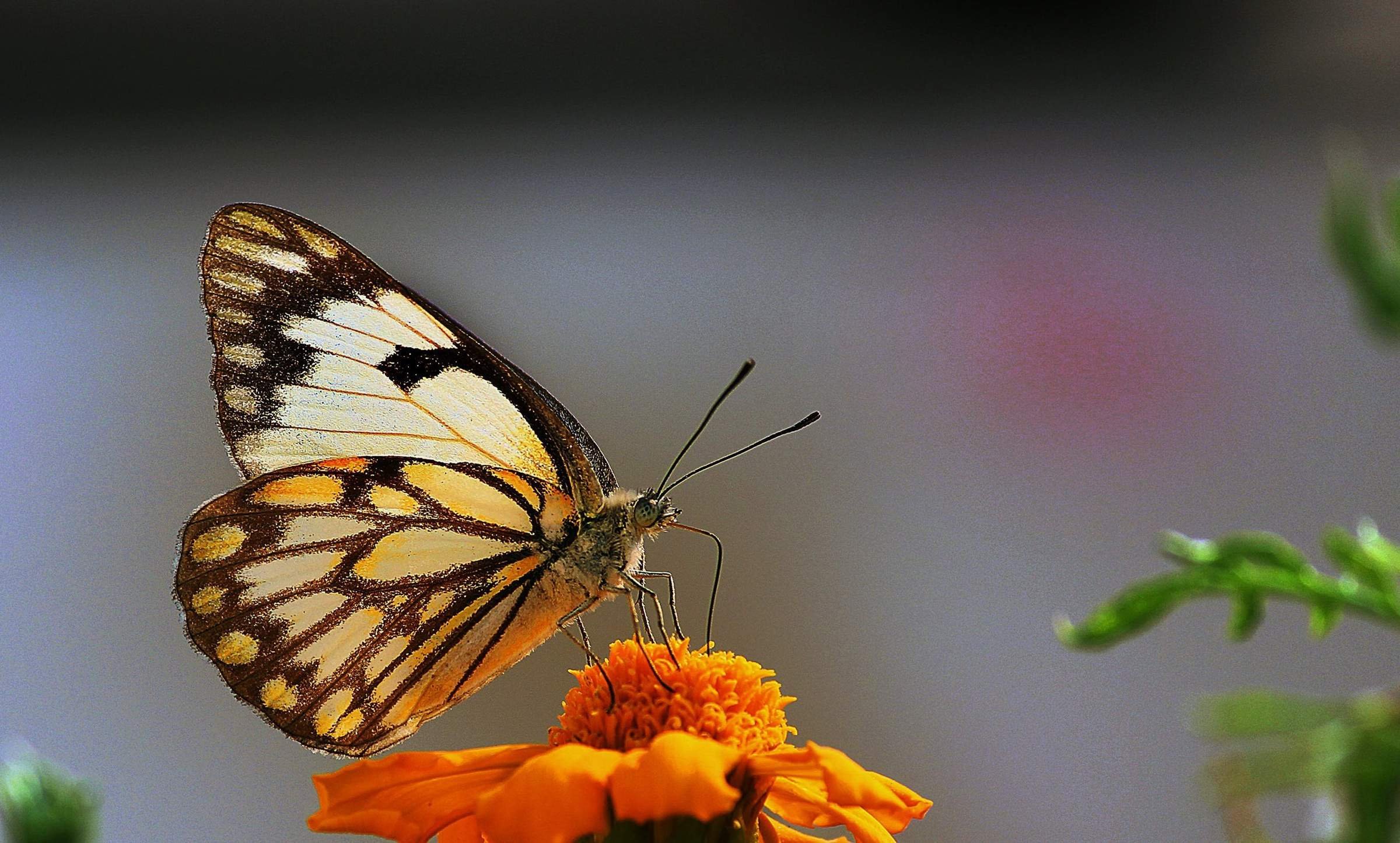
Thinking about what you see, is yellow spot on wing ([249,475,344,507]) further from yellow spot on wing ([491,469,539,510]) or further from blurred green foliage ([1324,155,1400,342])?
blurred green foliage ([1324,155,1400,342])

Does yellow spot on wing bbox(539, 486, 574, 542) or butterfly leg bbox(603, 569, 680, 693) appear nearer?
butterfly leg bbox(603, 569, 680, 693)

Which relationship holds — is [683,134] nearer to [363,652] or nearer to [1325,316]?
[1325,316]

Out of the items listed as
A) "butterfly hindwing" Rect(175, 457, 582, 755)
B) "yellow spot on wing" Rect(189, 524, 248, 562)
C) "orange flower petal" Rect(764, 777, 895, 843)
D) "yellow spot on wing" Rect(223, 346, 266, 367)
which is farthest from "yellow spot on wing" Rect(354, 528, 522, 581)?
"orange flower petal" Rect(764, 777, 895, 843)

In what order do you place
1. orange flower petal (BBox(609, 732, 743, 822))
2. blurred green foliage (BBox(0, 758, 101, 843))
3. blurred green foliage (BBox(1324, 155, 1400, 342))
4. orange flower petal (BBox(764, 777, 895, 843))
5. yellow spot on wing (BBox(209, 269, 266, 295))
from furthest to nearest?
yellow spot on wing (BBox(209, 269, 266, 295))
orange flower petal (BBox(764, 777, 895, 843))
orange flower petal (BBox(609, 732, 743, 822))
blurred green foliage (BBox(0, 758, 101, 843))
blurred green foliage (BBox(1324, 155, 1400, 342))

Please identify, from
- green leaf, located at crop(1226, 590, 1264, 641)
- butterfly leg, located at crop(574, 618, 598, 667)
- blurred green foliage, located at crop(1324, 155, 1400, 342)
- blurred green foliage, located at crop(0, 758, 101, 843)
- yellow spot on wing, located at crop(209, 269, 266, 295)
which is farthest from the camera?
yellow spot on wing, located at crop(209, 269, 266, 295)

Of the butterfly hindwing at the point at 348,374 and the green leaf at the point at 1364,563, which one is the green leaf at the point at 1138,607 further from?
the butterfly hindwing at the point at 348,374

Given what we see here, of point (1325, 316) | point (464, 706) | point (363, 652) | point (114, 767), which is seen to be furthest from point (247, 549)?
point (1325, 316)

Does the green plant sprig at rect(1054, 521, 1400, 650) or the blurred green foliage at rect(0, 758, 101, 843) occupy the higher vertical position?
the green plant sprig at rect(1054, 521, 1400, 650)
